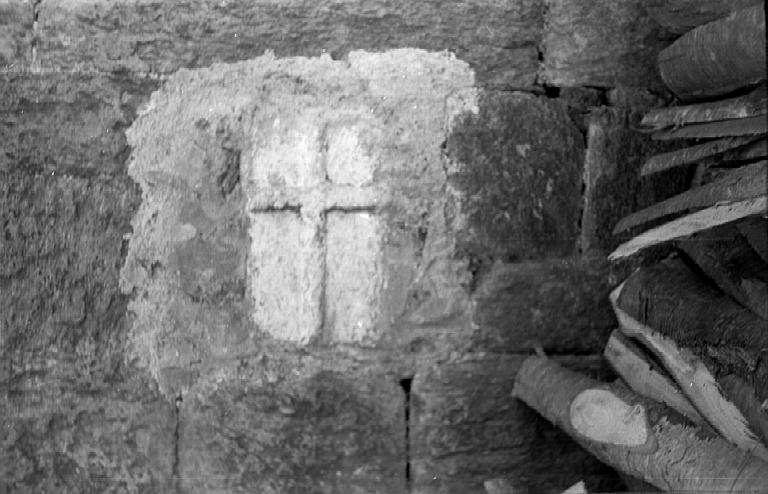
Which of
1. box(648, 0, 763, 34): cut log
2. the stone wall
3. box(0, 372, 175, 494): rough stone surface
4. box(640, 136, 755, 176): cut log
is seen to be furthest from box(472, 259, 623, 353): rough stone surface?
box(0, 372, 175, 494): rough stone surface

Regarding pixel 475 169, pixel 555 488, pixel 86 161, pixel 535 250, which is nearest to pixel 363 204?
pixel 475 169

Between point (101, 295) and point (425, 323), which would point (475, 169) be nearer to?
point (425, 323)

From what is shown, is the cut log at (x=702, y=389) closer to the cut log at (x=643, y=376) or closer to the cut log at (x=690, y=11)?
the cut log at (x=643, y=376)

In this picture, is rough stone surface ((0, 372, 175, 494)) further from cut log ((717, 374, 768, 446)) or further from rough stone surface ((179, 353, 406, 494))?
cut log ((717, 374, 768, 446))

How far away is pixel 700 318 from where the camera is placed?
1.87m

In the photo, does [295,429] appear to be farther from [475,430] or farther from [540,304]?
[540,304]

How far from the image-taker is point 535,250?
217 cm

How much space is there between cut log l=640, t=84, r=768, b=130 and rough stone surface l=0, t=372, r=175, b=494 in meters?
1.24

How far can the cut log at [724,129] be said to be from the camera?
1715 millimetres

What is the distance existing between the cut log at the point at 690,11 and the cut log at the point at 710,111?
0.17 metres

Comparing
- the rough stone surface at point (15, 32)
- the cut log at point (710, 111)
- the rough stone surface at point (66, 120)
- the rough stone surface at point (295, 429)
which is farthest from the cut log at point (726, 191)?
the rough stone surface at point (15, 32)

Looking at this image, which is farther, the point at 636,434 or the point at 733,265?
the point at 733,265

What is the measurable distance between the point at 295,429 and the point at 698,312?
0.88 meters

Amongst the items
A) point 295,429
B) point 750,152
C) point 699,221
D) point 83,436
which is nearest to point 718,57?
point 750,152
